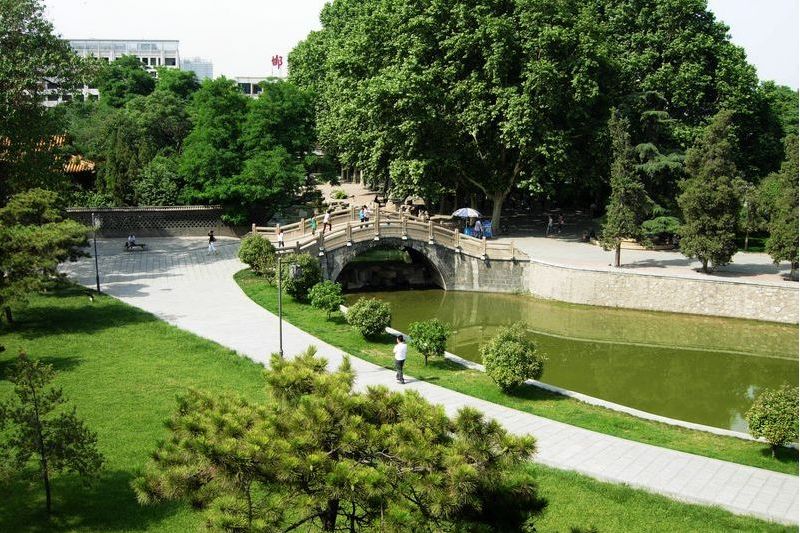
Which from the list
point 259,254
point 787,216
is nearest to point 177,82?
point 259,254

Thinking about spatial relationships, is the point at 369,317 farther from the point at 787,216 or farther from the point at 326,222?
the point at 787,216

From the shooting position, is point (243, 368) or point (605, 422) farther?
point (243, 368)

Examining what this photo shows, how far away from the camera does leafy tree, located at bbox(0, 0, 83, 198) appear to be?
24.9 m

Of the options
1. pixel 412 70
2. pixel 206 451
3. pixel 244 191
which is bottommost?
pixel 206 451

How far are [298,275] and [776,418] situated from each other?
15926 mm

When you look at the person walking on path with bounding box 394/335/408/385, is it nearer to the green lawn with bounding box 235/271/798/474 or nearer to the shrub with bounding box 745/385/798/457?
the green lawn with bounding box 235/271/798/474

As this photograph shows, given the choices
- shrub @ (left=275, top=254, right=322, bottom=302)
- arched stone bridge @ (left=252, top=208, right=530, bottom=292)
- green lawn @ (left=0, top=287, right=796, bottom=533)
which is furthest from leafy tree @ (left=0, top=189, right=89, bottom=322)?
arched stone bridge @ (left=252, top=208, right=530, bottom=292)

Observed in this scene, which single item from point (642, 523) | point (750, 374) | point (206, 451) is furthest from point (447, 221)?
point (206, 451)

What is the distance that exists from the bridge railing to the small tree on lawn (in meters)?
6.71

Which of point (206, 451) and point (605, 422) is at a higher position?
point (206, 451)

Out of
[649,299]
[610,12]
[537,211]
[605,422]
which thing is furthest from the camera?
[537,211]

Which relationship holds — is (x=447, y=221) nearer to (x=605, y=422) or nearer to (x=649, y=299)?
(x=649, y=299)

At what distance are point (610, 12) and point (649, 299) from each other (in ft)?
54.1

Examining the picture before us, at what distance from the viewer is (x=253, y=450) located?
21.5 feet
